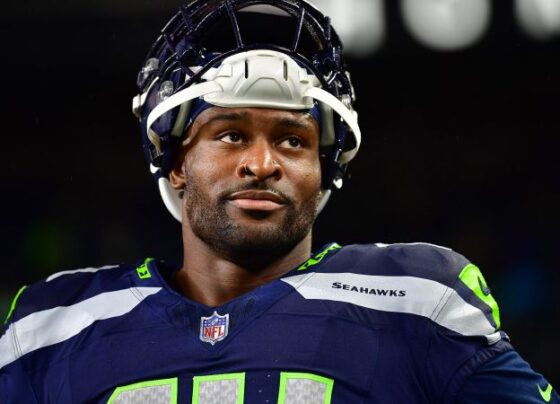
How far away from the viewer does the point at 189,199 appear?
187 centimetres

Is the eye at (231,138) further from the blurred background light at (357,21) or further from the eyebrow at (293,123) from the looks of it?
the blurred background light at (357,21)

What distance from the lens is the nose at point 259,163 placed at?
175 centimetres

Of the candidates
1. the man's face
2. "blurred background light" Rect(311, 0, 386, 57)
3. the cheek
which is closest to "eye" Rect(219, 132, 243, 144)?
the man's face

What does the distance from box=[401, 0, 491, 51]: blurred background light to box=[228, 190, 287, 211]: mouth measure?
1636 mm

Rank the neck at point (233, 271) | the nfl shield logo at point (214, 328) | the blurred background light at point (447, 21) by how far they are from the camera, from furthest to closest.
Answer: the blurred background light at point (447, 21) → the neck at point (233, 271) → the nfl shield logo at point (214, 328)

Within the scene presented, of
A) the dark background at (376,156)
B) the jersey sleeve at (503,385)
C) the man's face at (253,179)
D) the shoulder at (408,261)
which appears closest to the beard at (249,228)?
the man's face at (253,179)

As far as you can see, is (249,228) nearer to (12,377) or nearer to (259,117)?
(259,117)

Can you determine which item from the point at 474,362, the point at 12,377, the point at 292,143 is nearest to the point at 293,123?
the point at 292,143

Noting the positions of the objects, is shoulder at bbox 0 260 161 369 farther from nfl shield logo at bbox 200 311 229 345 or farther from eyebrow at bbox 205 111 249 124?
eyebrow at bbox 205 111 249 124

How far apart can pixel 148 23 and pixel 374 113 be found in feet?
2.50

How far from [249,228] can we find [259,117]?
0.19 meters

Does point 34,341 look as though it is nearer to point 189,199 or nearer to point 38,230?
point 189,199

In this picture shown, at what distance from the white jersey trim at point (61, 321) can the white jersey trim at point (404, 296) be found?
277 mm

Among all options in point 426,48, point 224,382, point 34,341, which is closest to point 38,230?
point 426,48
